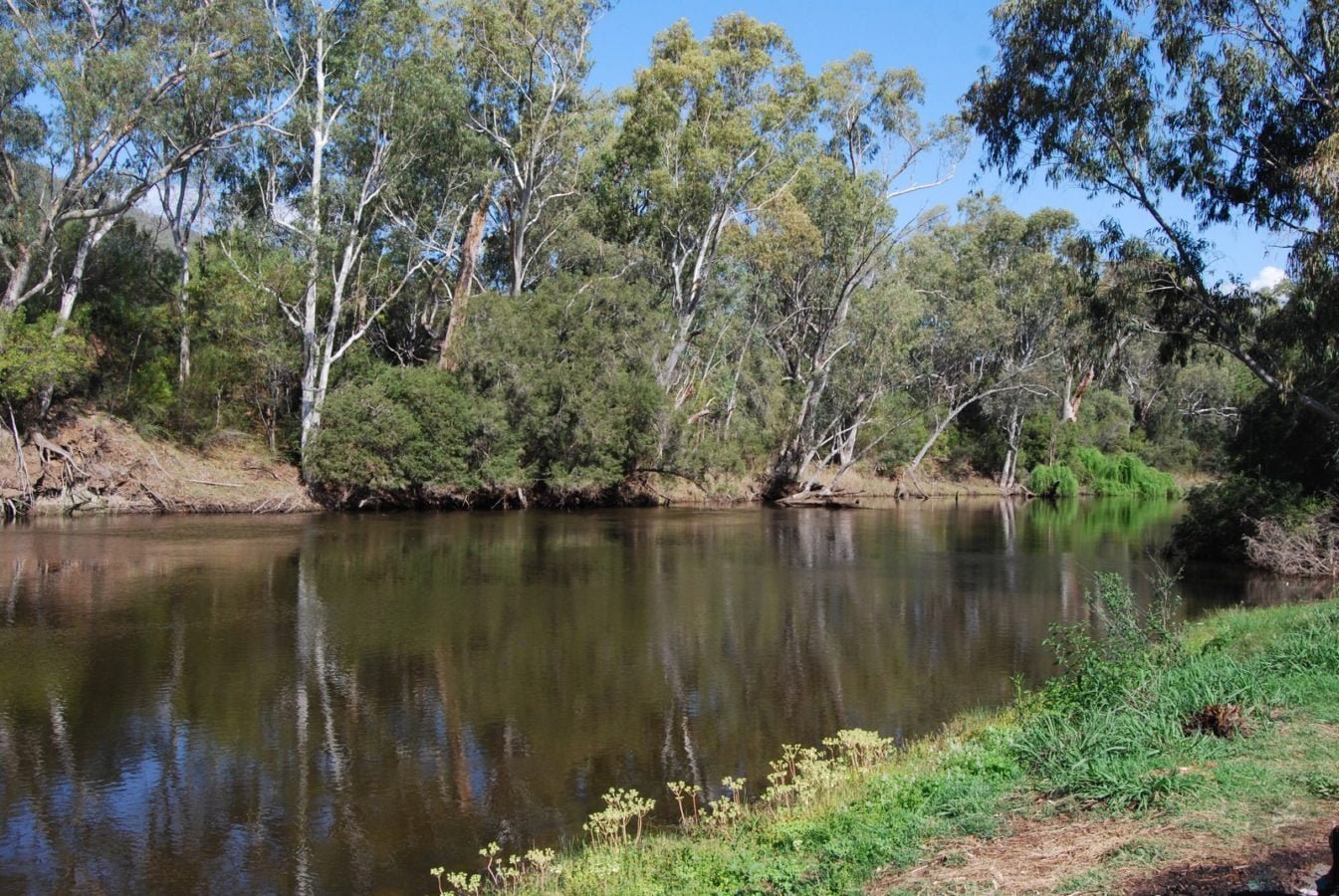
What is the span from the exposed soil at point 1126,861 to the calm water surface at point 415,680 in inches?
137

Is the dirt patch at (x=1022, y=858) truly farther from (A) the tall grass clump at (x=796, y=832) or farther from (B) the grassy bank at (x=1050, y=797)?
(A) the tall grass clump at (x=796, y=832)

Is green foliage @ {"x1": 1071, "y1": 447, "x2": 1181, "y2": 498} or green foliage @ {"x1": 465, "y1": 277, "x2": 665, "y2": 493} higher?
green foliage @ {"x1": 465, "y1": 277, "x2": 665, "y2": 493}

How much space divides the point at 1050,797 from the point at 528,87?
121 feet

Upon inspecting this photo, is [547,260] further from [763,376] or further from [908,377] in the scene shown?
[908,377]

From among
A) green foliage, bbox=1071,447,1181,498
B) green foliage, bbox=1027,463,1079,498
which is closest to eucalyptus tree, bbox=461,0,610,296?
green foliage, bbox=1027,463,1079,498

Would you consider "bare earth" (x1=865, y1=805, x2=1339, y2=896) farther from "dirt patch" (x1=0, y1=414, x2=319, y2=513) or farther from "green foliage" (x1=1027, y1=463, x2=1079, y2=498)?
"green foliage" (x1=1027, y1=463, x2=1079, y2=498)

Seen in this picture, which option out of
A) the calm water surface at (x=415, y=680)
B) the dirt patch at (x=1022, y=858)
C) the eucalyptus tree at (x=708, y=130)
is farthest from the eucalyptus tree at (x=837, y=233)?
the dirt patch at (x=1022, y=858)

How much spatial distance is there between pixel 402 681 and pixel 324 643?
7.85 feet

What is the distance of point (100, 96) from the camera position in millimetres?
28672

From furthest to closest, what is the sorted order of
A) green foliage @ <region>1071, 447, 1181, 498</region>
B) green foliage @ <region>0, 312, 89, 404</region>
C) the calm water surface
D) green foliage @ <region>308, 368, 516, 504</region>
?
1. green foliage @ <region>1071, 447, 1181, 498</region>
2. green foliage @ <region>308, 368, 516, 504</region>
3. green foliage @ <region>0, 312, 89, 404</region>
4. the calm water surface

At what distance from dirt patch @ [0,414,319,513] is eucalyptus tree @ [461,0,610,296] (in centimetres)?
1117

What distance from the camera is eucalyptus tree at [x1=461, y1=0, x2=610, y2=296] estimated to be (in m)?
36.7

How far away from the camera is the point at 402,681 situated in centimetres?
1174

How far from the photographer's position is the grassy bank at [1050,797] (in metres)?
5.15
